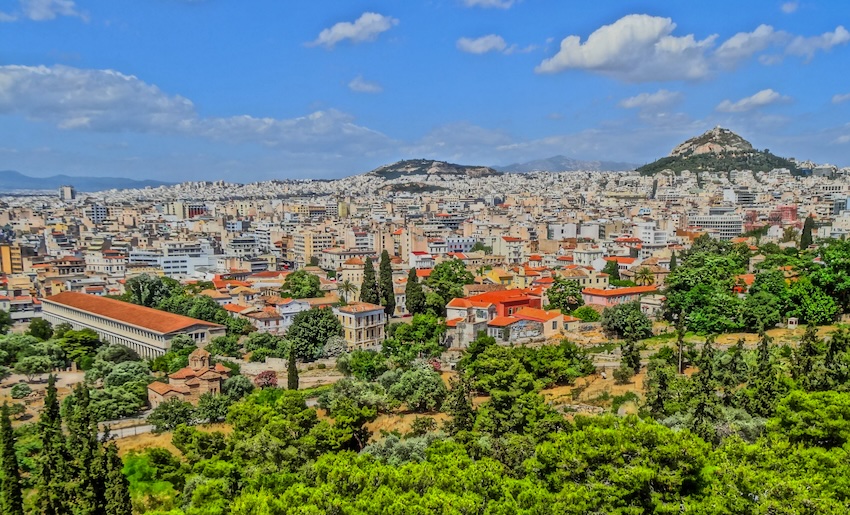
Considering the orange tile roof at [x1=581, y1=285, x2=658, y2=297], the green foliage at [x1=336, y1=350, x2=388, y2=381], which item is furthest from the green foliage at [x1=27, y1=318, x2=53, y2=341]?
the orange tile roof at [x1=581, y1=285, x2=658, y2=297]

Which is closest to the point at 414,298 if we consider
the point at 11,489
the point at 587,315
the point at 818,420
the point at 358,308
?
the point at 358,308

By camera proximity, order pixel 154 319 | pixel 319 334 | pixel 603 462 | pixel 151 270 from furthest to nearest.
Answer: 1. pixel 151 270
2. pixel 154 319
3. pixel 319 334
4. pixel 603 462

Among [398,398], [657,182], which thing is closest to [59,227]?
[398,398]

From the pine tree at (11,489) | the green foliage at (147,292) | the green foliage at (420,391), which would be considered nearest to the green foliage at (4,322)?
the green foliage at (147,292)

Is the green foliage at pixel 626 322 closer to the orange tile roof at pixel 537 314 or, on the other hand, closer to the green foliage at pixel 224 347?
the orange tile roof at pixel 537 314

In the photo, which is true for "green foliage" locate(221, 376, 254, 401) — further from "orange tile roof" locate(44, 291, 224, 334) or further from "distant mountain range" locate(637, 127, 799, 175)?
"distant mountain range" locate(637, 127, 799, 175)

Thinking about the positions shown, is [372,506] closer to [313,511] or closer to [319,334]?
[313,511]
